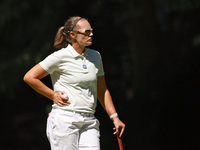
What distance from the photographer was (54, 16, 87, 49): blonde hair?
3.72m

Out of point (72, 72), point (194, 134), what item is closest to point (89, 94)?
point (72, 72)

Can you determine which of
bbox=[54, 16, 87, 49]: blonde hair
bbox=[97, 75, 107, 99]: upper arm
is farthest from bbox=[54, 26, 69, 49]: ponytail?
bbox=[97, 75, 107, 99]: upper arm

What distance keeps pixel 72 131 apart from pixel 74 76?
17.3 inches

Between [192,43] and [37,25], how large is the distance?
3.61 m

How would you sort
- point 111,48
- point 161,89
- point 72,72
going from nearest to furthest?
1. point 72,72
2. point 161,89
3. point 111,48

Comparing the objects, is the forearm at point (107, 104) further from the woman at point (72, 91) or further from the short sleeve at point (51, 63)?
the short sleeve at point (51, 63)

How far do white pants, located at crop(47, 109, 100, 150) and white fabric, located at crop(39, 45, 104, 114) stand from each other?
61 millimetres

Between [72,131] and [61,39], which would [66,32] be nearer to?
[61,39]

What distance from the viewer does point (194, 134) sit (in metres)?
7.88

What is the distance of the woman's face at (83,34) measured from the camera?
12.0 feet

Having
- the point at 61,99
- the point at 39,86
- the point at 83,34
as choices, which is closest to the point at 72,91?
the point at 61,99

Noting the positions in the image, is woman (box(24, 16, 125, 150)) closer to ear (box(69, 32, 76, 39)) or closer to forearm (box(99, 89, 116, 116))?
ear (box(69, 32, 76, 39))

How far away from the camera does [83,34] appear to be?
366cm

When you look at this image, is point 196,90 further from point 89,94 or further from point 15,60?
point 89,94
